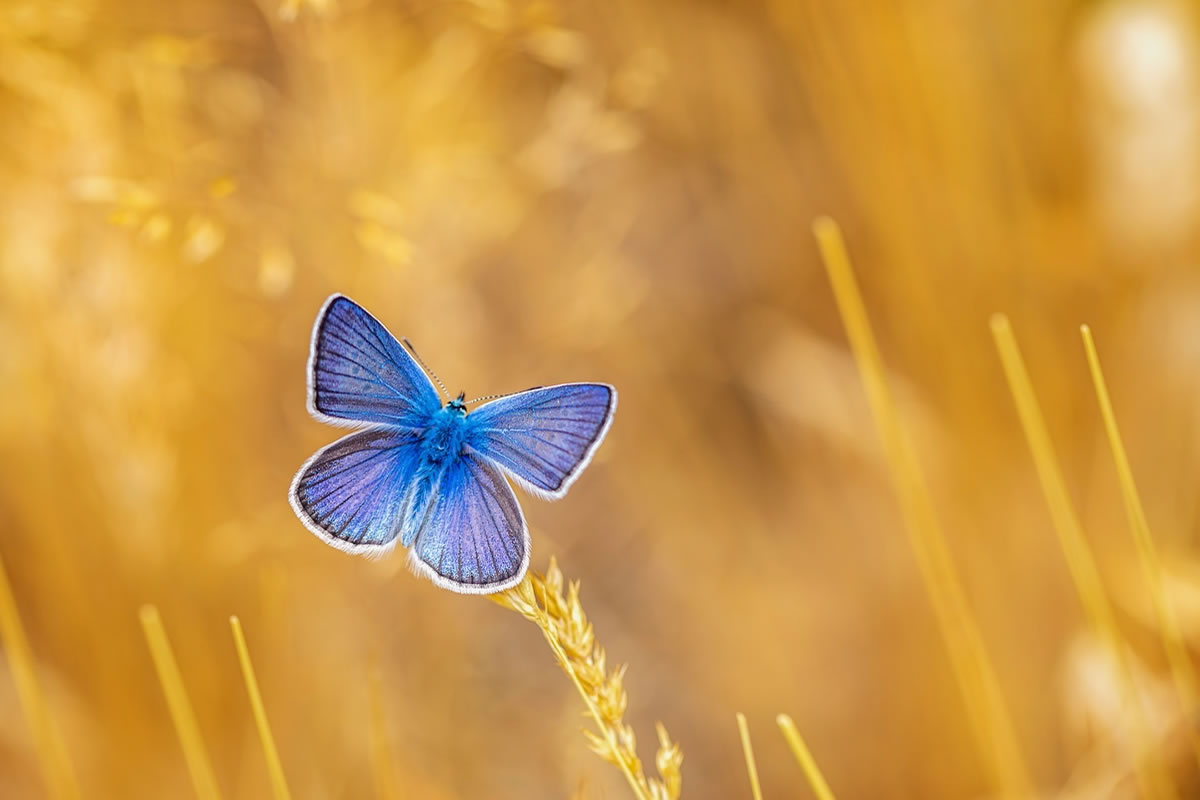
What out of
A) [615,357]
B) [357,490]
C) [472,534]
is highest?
[615,357]

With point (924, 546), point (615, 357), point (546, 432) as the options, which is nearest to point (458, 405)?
point (546, 432)

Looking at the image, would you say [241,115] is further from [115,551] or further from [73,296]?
[115,551]

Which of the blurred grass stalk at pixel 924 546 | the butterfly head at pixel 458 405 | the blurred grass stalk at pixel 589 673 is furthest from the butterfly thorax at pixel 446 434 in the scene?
the blurred grass stalk at pixel 924 546

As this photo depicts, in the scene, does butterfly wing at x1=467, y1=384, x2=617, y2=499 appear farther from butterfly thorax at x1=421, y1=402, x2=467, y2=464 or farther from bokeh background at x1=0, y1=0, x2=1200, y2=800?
bokeh background at x1=0, y1=0, x2=1200, y2=800

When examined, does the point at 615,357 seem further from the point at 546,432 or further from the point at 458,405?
the point at 546,432

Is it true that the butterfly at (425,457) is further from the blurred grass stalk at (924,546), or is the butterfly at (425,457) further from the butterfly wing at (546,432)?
the blurred grass stalk at (924,546)

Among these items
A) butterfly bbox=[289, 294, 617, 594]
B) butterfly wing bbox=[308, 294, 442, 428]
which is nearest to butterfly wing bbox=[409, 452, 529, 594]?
butterfly bbox=[289, 294, 617, 594]
